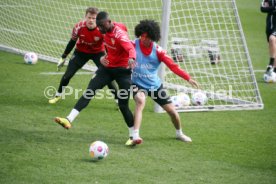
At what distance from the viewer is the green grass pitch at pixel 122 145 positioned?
22.8ft

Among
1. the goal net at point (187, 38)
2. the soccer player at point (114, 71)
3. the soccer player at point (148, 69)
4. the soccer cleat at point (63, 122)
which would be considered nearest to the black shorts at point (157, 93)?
the soccer player at point (148, 69)

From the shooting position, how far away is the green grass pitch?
6.95m

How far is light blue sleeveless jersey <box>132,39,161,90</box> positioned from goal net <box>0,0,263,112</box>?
1.46 m

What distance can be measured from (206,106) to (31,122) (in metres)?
3.25

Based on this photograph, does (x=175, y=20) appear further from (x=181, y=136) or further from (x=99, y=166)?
(x=99, y=166)

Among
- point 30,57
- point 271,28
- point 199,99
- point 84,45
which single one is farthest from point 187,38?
point 30,57

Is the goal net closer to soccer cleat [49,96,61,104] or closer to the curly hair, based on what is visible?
the curly hair

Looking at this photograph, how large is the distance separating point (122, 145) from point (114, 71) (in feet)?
3.55

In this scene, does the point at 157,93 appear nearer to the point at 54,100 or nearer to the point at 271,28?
the point at 54,100

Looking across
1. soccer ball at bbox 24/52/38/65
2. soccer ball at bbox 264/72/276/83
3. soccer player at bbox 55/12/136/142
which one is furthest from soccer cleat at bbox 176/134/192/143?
soccer ball at bbox 24/52/38/65

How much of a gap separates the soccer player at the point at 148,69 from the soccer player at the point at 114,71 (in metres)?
0.15

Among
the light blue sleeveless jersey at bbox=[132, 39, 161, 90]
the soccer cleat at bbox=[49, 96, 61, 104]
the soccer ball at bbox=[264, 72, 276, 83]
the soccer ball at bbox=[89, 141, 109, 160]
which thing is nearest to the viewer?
the soccer ball at bbox=[89, 141, 109, 160]

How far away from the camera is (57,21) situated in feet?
55.3

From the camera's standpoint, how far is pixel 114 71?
855 cm
